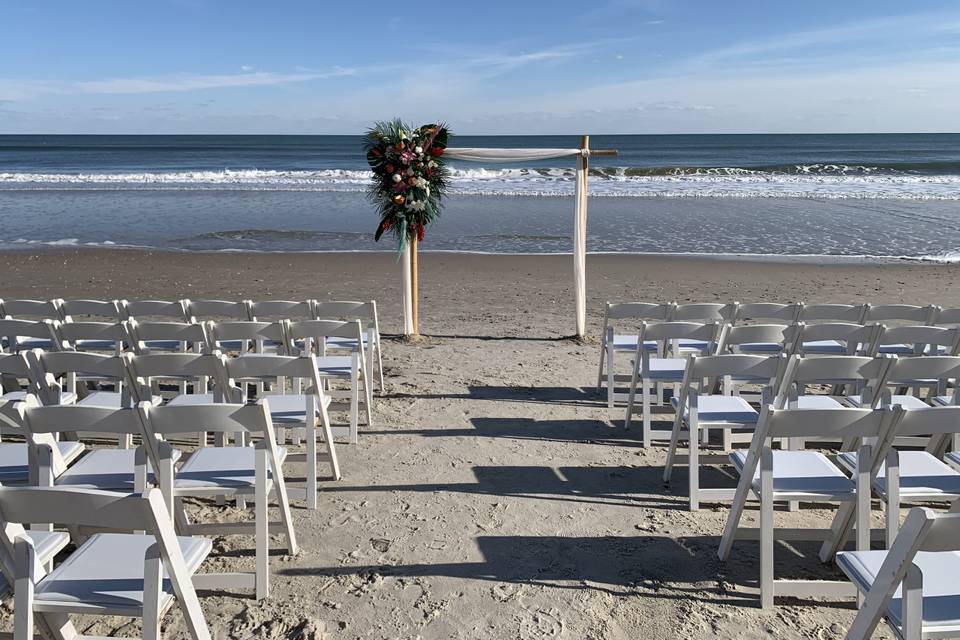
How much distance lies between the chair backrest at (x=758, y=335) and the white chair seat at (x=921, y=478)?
61.1 inches

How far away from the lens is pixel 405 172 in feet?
27.5

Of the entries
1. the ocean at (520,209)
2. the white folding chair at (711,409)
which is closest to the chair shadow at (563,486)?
the white folding chair at (711,409)

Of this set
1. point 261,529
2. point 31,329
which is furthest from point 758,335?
point 31,329

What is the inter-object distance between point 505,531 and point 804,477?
143 centimetres

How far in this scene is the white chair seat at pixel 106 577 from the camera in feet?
8.30

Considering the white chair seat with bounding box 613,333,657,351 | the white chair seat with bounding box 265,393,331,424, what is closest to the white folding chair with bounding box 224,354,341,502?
the white chair seat with bounding box 265,393,331,424

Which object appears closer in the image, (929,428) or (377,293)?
(929,428)

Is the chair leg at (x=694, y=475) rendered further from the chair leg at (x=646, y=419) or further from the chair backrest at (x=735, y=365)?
the chair leg at (x=646, y=419)

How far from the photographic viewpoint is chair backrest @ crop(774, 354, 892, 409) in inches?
160

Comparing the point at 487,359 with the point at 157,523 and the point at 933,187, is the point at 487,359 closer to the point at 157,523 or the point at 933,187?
the point at 157,523

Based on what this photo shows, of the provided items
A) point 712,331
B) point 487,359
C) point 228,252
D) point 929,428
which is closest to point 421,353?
point 487,359

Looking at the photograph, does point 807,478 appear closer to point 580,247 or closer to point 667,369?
point 667,369

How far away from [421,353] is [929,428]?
17.8 ft

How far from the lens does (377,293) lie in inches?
456
